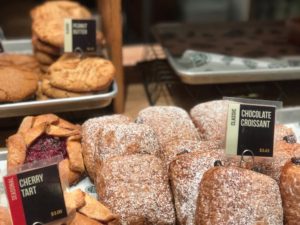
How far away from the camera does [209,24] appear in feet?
7.07

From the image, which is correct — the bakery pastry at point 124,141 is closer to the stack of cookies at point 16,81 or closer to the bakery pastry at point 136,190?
the bakery pastry at point 136,190

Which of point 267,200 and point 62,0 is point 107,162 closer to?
point 267,200

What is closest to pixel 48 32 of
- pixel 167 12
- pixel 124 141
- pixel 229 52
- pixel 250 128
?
pixel 124 141

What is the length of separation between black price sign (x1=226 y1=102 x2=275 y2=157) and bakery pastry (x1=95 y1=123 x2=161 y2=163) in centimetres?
23

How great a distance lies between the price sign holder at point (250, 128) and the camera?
1042mm

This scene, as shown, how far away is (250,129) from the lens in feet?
3.45

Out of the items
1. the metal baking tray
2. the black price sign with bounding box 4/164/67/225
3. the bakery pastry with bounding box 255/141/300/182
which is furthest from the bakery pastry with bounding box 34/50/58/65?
the bakery pastry with bounding box 255/141/300/182

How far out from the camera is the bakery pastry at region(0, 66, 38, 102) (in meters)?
1.35

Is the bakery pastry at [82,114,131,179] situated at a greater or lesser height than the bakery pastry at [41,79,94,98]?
lesser

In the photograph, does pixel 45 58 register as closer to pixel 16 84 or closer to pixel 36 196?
pixel 16 84

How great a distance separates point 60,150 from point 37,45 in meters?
0.56

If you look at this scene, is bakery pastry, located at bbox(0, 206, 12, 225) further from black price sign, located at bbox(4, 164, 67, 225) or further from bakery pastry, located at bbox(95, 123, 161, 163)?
bakery pastry, located at bbox(95, 123, 161, 163)

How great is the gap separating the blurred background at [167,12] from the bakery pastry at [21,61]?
1.51 meters

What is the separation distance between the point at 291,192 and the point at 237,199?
0.14m
